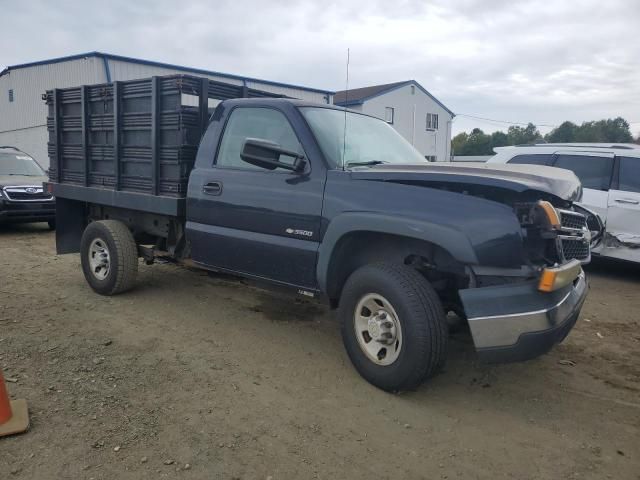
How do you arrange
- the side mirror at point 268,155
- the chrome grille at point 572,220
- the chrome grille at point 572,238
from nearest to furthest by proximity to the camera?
the chrome grille at point 572,238, the chrome grille at point 572,220, the side mirror at point 268,155

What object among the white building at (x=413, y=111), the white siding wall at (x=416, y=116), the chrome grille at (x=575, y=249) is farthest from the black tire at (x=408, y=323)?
the white siding wall at (x=416, y=116)

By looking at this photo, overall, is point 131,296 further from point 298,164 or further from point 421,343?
point 421,343

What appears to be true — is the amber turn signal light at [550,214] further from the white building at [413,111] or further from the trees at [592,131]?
the trees at [592,131]

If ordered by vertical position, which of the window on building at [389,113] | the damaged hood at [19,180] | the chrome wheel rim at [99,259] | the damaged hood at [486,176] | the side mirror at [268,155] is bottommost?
the chrome wheel rim at [99,259]

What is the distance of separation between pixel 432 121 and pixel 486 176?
3580 cm

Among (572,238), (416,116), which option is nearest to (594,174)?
(572,238)

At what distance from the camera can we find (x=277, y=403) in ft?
11.4

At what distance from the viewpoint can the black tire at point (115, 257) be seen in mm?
5609

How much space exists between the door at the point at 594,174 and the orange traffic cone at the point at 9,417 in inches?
277

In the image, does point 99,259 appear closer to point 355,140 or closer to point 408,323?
point 355,140

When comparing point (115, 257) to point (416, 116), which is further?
point (416, 116)

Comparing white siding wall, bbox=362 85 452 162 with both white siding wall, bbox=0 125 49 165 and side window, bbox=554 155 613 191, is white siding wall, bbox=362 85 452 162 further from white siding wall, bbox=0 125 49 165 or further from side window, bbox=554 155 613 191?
side window, bbox=554 155 613 191

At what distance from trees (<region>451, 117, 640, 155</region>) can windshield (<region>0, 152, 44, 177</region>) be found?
32.5 m

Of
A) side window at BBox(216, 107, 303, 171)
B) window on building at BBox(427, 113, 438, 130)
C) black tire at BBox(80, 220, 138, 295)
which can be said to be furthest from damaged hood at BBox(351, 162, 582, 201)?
window on building at BBox(427, 113, 438, 130)
